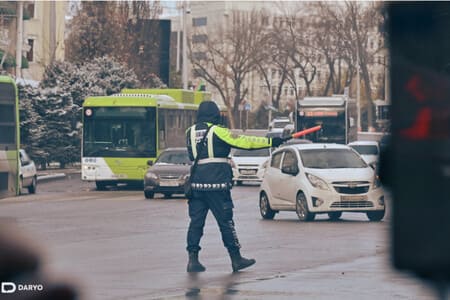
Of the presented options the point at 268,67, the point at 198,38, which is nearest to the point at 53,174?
the point at 268,67

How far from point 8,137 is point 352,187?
1045 cm

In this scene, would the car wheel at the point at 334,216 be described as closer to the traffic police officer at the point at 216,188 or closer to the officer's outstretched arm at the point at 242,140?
the traffic police officer at the point at 216,188

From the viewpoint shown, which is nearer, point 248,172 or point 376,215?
point 376,215

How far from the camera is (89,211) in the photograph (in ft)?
82.5

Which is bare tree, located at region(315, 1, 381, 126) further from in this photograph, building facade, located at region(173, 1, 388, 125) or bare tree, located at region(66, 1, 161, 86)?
bare tree, located at region(66, 1, 161, 86)

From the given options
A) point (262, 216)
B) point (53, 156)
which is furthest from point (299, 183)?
point (53, 156)

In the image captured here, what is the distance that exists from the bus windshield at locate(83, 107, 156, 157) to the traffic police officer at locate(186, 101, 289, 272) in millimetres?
23206

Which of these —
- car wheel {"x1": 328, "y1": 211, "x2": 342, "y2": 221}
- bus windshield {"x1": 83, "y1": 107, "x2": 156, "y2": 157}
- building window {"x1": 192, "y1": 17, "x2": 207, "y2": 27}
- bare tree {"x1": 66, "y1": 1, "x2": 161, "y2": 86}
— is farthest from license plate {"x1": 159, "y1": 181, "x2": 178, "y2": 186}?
building window {"x1": 192, "y1": 17, "x2": 207, "y2": 27}

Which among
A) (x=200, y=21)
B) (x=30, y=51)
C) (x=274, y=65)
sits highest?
(x=200, y=21)

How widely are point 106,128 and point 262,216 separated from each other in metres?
14.3

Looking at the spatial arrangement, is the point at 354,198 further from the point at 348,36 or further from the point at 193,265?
the point at 348,36

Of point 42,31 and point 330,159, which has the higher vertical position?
point 42,31

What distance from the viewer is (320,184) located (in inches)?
840

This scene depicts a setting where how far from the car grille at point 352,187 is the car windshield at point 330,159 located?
86 cm
